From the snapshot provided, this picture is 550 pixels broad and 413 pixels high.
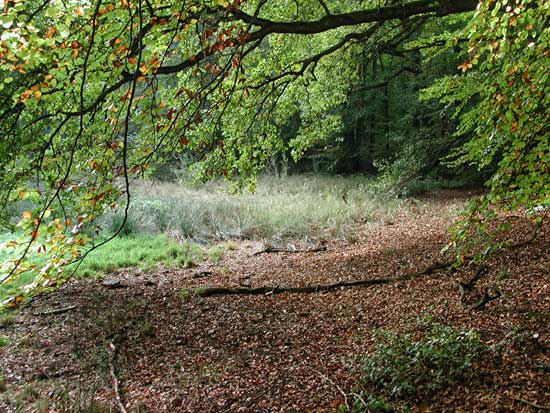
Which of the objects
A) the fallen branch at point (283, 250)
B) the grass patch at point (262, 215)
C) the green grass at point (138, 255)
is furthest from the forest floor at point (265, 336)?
the grass patch at point (262, 215)

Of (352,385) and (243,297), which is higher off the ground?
(352,385)

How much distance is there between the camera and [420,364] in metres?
3.33

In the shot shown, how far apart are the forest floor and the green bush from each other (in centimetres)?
8

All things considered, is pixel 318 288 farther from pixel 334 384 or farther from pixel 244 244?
pixel 244 244

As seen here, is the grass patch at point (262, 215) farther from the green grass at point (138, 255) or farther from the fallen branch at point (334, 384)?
the fallen branch at point (334, 384)

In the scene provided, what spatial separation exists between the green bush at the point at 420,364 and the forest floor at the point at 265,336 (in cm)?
→ 8

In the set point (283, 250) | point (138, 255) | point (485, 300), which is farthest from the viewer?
point (283, 250)

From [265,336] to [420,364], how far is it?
204 centimetres

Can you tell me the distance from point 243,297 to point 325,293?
1.24m

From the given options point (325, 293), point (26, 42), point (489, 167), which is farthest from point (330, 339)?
point (489, 167)

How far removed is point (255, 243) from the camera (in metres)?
9.79

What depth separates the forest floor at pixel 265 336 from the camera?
3.38 m

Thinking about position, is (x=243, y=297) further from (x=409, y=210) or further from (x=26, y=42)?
(x=409, y=210)

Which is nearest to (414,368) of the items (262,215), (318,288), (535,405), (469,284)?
(535,405)
